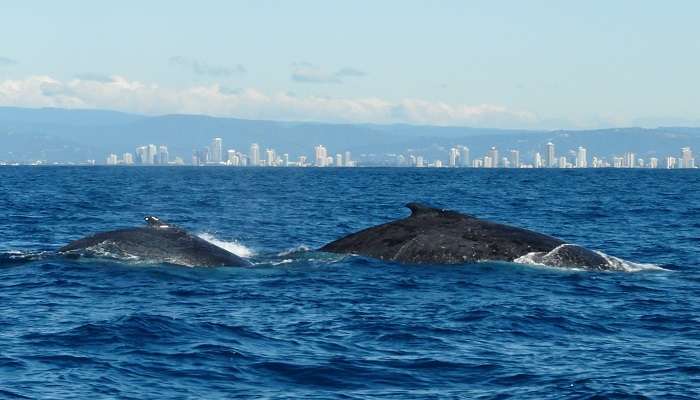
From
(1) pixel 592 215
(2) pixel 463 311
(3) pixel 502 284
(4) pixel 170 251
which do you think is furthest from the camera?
(1) pixel 592 215

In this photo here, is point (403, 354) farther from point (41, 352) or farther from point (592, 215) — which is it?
point (592, 215)

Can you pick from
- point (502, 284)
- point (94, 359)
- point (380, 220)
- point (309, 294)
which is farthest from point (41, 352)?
point (380, 220)

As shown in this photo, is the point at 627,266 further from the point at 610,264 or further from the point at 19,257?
the point at 19,257

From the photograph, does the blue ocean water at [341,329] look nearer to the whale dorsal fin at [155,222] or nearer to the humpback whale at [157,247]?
the humpback whale at [157,247]

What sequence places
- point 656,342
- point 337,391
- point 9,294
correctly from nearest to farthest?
point 337,391 < point 656,342 < point 9,294

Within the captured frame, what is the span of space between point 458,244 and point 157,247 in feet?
22.2

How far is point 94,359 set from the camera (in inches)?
637

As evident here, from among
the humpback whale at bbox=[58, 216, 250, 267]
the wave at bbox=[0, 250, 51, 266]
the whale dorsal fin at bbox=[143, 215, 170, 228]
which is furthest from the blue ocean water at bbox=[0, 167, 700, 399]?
the whale dorsal fin at bbox=[143, 215, 170, 228]

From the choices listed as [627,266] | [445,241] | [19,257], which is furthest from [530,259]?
[19,257]

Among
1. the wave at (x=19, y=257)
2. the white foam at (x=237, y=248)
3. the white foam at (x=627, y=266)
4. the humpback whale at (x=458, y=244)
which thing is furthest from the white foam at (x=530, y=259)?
the wave at (x=19, y=257)

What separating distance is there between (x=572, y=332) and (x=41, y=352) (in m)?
8.21

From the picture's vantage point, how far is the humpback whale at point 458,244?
26578 mm

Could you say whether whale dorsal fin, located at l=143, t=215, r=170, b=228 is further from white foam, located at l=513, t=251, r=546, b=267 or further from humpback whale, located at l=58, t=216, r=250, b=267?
white foam, located at l=513, t=251, r=546, b=267

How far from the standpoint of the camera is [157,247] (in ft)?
83.9
